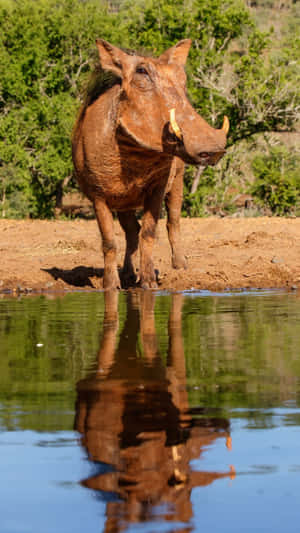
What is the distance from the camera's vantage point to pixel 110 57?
33.0ft

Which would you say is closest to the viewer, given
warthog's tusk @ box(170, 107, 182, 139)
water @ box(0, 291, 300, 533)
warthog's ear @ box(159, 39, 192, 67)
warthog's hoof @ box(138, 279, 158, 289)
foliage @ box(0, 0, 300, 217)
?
water @ box(0, 291, 300, 533)

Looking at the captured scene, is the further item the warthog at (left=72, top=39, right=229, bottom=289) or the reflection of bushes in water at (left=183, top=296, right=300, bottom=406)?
the warthog at (left=72, top=39, right=229, bottom=289)

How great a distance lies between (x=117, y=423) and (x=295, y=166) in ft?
92.8

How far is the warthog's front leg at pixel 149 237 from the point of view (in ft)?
34.9

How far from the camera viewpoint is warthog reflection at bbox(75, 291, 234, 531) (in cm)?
287

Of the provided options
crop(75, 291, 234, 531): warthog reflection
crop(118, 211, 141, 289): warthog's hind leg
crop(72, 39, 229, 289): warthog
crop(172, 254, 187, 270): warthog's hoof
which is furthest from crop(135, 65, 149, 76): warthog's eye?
crop(75, 291, 234, 531): warthog reflection

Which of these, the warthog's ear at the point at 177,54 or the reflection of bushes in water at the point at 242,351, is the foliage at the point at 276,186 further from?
the reflection of bushes in water at the point at 242,351

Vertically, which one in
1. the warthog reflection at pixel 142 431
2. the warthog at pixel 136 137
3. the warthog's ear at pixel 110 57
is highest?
the warthog's ear at pixel 110 57

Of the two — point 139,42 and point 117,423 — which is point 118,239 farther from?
point 139,42

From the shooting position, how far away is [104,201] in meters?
10.6

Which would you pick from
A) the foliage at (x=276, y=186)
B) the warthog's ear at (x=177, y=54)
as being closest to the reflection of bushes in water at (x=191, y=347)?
the warthog's ear at (x=177, y=54)

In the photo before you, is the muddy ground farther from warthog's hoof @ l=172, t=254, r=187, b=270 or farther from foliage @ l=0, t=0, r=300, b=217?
foliage @ l=0, t=0, r=300, b=217

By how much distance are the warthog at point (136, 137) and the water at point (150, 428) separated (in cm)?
286

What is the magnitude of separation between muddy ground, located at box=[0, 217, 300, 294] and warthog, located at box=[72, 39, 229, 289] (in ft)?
2.75
